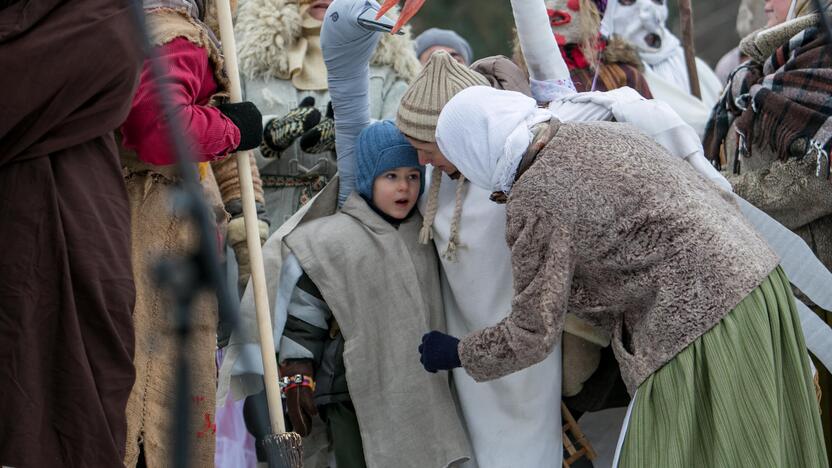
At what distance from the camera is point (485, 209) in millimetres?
3438

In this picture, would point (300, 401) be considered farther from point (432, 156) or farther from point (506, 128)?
point (506, 128)

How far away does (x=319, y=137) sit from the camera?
4016mm

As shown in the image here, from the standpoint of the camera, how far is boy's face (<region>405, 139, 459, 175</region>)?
341 centimetres

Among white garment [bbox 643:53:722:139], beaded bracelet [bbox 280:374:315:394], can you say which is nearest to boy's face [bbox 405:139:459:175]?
beaded bracelet [bbox 280:374:315:394]

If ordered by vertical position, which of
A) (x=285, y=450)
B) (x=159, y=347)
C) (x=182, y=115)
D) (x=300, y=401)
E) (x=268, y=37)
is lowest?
(x=300, y=401)

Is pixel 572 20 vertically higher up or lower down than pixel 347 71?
lower down

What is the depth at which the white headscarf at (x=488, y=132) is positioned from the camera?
302cm

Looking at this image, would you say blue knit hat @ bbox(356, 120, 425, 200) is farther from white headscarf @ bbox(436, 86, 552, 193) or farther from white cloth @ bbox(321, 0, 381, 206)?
white headscarf @ bbox(436, 86, 552, 193)

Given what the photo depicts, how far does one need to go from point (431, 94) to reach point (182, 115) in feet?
2.68

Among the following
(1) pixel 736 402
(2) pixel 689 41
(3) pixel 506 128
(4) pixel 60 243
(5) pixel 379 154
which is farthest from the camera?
(2) pixel 689 41

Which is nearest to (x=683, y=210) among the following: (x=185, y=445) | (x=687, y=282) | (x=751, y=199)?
(x=687, y=282)

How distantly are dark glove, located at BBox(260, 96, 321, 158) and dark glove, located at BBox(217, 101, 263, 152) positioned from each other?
0.74m

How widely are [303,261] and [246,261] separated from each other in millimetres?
238

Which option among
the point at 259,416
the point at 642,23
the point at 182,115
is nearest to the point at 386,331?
the point at 259,416
